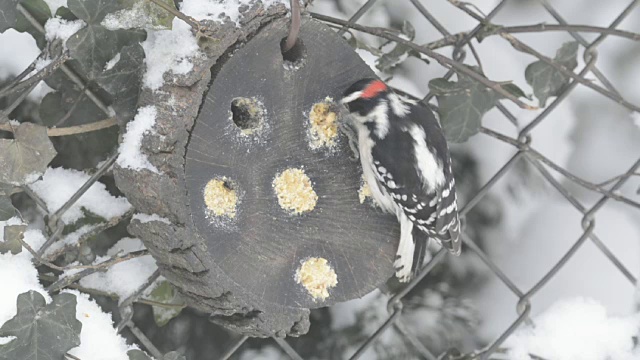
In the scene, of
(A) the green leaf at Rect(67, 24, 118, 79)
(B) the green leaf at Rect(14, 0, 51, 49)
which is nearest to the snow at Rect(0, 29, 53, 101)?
(B) the green leaf at Rect(14, 0, 51, 49)

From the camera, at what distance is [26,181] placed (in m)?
1.26

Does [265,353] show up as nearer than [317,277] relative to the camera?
No

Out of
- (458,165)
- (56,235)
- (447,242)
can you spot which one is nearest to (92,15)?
(56,235)

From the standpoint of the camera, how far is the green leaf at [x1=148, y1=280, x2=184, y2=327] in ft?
5.06

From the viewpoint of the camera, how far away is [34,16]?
1370 millimetres

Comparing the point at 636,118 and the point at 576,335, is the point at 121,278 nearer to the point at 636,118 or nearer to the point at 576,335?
the point at 576,335

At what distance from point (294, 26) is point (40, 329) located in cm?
54

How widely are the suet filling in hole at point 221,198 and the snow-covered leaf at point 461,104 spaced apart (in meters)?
0.46

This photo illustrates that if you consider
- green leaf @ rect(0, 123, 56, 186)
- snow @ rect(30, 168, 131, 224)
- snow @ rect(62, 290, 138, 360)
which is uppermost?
green leaf @ rect(0, 123, 56, 186)

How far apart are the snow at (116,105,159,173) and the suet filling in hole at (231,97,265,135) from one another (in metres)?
0.12

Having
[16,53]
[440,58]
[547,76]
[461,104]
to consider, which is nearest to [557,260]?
[547,76]

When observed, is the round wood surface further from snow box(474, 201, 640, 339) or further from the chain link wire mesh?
snow box(474, 201, 640, 339)

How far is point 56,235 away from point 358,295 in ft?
1.53

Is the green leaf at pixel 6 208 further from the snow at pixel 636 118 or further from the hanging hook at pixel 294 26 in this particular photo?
the snow at pixel 636 118
